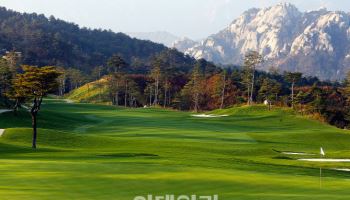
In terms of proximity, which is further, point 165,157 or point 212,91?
point 212,91

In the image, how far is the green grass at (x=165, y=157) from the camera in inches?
766

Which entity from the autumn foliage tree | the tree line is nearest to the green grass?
the autumn foliage tree

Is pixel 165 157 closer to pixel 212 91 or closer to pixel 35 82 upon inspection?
pixel 35 82

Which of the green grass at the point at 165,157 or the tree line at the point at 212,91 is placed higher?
the tree line at the point at 212,91

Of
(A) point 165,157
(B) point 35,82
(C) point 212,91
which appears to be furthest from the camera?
(C) point 212,91

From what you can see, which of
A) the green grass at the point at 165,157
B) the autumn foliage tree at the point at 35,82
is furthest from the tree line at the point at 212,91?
the autumn foliage tree at the point at 35,82

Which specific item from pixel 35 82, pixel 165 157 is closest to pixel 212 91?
pixel 35 82

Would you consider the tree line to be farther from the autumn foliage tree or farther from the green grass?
the autumn foliage tree

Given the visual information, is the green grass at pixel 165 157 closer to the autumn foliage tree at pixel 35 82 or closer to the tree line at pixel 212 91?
the autumn foliage tree at pixel 35 82

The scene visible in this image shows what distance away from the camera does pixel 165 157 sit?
36.5 metres

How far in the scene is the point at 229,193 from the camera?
19016 millimetres

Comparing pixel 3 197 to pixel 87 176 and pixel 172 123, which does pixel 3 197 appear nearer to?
pixel 87 176

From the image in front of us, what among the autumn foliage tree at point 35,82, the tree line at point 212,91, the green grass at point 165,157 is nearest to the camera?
the green grass at point 165,157

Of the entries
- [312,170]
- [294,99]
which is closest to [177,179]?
[312,170]
